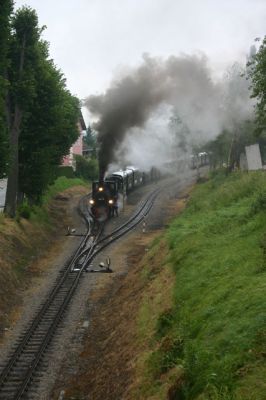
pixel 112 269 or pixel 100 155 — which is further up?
pixel 100 155

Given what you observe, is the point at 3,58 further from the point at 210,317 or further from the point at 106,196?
the point at 210,317

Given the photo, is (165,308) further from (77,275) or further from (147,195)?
(147,195)

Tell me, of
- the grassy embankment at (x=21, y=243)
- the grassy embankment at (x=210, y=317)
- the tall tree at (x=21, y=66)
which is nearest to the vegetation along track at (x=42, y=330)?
the grassy embankment at (x=21, y=243)

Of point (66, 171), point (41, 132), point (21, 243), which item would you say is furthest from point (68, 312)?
point (66, 171)

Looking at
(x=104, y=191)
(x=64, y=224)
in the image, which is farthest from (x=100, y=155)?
(x=64, y=224)

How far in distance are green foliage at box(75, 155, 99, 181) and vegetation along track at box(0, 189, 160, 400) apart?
114ft

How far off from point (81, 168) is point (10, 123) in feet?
117

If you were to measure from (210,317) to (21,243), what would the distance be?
1841cm

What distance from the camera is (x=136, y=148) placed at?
62750 mm

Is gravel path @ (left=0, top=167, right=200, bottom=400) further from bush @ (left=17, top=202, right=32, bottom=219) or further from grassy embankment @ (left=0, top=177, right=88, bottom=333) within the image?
bush @ (left=17, top=202, right=32, bottom=219)

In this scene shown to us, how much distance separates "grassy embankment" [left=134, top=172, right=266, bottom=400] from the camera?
9211 millimetres

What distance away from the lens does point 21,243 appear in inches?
1109

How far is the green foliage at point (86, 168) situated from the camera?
65500 mm

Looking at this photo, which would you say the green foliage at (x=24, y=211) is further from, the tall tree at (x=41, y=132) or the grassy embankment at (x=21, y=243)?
the tall tree at (x=41, y=132)
